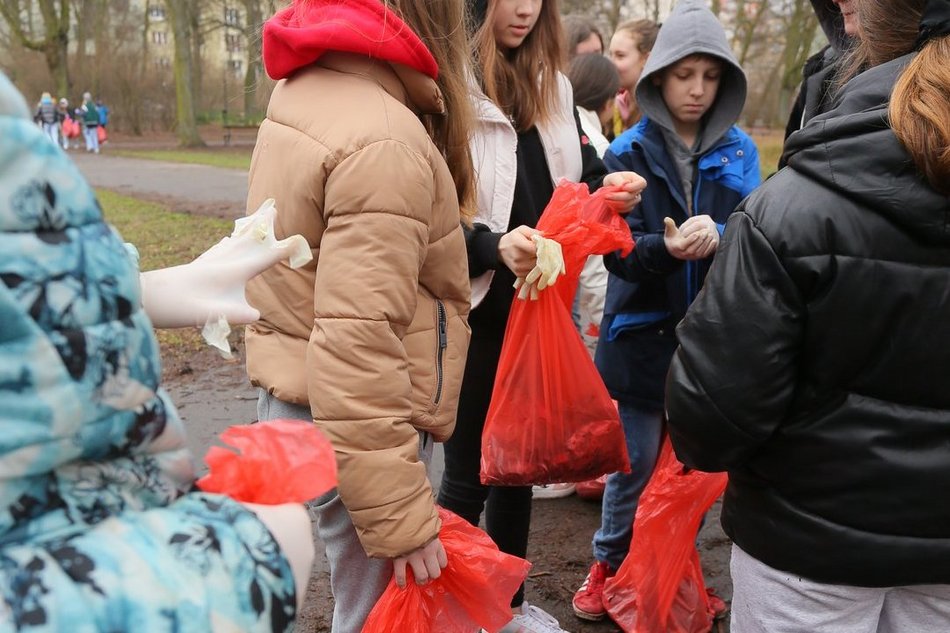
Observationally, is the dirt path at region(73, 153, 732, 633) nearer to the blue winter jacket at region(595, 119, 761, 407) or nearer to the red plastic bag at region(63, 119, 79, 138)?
the blue winter jacket at region(595, 119, 761, 407)

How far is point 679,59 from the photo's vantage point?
2711mm

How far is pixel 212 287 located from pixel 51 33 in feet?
110

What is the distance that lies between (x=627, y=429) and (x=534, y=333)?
1.99 feet

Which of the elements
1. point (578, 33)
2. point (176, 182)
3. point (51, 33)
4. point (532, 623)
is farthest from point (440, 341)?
point (51, 33)

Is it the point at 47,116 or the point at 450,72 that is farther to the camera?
the point at 47,116

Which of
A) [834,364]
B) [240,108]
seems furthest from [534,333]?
[240,108]

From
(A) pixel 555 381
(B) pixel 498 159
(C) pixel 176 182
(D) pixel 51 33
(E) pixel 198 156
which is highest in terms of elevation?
(D) pixel 51 33

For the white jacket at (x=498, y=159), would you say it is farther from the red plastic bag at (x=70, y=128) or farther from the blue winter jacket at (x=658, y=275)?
the red plastic bag at (x=70, y=128)

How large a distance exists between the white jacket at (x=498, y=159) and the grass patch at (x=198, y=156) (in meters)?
16.9

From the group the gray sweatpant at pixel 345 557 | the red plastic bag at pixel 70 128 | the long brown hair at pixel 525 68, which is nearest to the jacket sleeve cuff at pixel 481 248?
the long brown hair at pixel 525 68

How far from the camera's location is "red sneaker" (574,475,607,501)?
367 cm

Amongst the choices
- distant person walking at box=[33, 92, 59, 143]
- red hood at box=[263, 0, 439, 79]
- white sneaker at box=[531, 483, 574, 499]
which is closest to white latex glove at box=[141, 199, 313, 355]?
red hood at box=[263, 0, 439, 79]

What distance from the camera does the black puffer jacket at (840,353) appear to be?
4.64 feet

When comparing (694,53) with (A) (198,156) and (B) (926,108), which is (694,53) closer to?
(B) (926,108)
